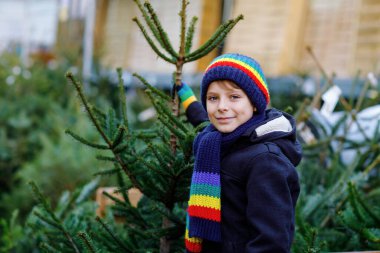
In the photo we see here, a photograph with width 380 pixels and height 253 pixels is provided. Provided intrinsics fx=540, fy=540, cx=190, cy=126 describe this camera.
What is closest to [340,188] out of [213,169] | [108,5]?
[213,169]

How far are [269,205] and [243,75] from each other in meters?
0.49

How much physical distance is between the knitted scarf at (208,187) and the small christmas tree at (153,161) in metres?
0.20

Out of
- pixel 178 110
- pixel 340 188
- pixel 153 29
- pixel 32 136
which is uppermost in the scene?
pixel 153 29

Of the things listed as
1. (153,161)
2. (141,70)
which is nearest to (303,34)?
(141,70)

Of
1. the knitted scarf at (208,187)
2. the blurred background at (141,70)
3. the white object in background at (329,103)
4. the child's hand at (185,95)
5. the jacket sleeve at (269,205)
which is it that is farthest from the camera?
the blurred background at (141,70)

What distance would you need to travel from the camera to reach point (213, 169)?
1988mm

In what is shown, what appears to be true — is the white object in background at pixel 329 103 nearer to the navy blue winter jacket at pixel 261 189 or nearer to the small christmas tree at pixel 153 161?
the small christmas tree at pixel 153 161

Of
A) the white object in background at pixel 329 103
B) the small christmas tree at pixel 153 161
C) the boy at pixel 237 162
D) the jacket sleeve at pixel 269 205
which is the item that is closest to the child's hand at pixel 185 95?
the small christmas tree at pixel 153 161

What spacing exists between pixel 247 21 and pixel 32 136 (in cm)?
506

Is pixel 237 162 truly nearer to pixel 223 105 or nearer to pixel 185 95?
pixel 223 105

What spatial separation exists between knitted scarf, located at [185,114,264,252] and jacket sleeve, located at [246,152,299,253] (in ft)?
0.44

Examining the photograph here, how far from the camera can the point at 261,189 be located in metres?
1.84

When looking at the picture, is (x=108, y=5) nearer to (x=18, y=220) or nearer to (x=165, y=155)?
(x=18, y=220)

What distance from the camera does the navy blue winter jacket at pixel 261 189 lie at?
1.83m
